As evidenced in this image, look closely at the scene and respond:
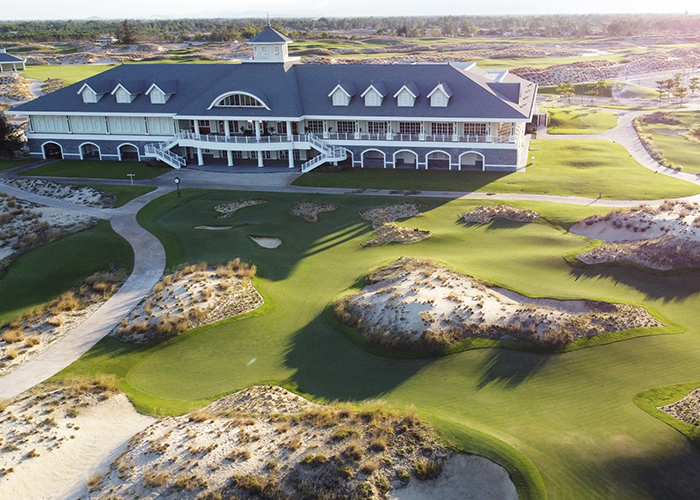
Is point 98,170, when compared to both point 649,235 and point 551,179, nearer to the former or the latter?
point 551,179

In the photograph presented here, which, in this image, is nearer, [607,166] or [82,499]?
[82,499]

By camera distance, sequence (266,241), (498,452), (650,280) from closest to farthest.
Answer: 1. (498,452)
2. (650,280)
3. (266,241)

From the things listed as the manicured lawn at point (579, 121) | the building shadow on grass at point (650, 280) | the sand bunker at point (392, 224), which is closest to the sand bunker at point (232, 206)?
the sand bunker at point (392, 224)

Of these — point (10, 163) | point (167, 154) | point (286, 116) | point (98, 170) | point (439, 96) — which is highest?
point (439, 96)

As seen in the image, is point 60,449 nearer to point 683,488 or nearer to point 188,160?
point 683,488

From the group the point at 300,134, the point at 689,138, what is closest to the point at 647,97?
the point at 689,138

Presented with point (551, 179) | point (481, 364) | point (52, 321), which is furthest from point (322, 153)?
point (481, 364)

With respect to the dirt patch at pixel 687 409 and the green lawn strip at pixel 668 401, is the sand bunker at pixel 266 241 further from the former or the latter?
the dirt patch at pixel 687 409

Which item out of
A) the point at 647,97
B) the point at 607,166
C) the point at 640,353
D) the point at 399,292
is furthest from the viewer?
the point at 647,97
